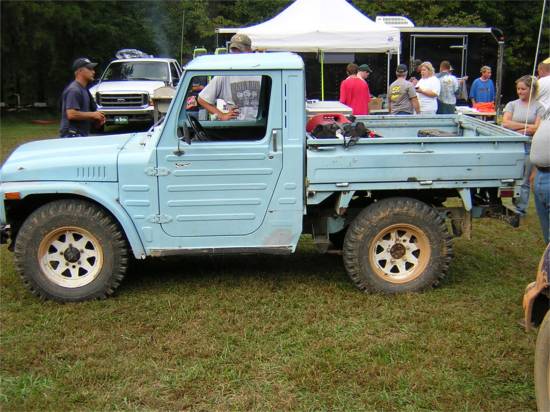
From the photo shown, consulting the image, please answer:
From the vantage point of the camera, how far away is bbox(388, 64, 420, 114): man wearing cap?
9625 mm

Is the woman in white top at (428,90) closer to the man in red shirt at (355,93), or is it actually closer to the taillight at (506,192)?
the man in red shirt at (355,93)

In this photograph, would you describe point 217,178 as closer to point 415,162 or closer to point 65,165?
point 65,165

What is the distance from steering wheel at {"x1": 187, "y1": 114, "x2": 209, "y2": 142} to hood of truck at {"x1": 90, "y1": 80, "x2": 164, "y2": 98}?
34.6 ft

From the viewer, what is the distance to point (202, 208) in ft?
15.7

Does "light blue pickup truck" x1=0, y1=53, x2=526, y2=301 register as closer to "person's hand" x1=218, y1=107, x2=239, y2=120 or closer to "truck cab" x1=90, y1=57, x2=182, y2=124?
"person's hand" x1=218, y1=107, x2=239, y2=120

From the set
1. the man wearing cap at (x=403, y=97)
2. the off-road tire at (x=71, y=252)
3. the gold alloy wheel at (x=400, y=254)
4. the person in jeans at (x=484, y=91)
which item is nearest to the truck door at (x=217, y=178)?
the off-road tire at (x=71, y=252)

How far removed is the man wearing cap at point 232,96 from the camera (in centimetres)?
512

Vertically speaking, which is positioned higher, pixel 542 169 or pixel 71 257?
pixel 542 169

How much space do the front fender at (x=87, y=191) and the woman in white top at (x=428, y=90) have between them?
6.90 metres

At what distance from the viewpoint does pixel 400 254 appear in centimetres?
508

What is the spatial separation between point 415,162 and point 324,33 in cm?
641

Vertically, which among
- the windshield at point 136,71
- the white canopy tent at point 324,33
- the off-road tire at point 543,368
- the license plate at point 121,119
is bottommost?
the off-road tire at point 543,368

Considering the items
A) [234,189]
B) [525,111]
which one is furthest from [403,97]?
[234,189]

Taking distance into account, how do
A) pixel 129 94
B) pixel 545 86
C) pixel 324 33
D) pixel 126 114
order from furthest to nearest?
pixel 126 114, pixel 129 94, pixel 324 33, pixel 545 86
